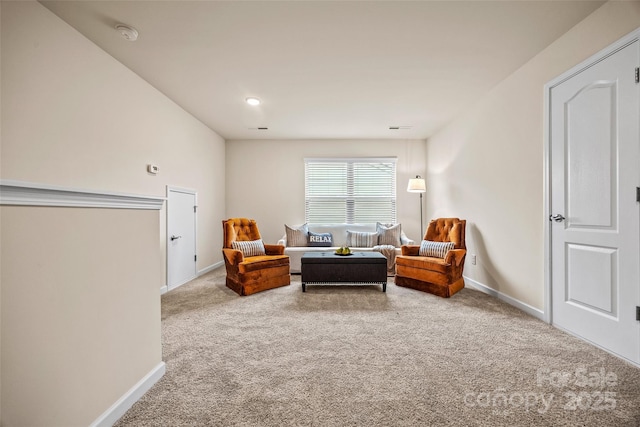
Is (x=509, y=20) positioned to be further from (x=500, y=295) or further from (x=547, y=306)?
Result: (x=500, y=295)

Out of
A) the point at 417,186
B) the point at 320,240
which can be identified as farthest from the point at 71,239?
the point at 417,186

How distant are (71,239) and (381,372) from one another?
6.13 feet

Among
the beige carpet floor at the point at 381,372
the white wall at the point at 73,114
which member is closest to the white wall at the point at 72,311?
the beige carpet floor at the point at 381,372

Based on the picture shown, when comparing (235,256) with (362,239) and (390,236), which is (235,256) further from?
(390,236)

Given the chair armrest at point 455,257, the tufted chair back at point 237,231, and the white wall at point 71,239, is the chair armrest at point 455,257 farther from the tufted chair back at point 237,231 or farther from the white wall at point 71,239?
the white wall at point 71,239

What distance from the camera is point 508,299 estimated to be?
329 cm

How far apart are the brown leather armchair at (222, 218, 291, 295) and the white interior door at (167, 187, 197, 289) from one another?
0.72 metres

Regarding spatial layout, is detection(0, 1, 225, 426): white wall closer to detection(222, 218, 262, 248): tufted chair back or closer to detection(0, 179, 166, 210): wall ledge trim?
detection(0, 179, 166, 210): wall ledge trim

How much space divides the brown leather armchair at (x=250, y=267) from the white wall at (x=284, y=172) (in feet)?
5.18

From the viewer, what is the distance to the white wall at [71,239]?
1048mm

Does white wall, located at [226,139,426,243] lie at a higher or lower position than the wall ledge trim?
higher

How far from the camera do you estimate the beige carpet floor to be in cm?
149

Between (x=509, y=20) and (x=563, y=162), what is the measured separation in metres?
1.29

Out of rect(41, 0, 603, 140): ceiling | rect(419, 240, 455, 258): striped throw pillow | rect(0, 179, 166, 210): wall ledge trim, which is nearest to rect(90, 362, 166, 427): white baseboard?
rect(0, 179, 166, 210): wall ledge trim
